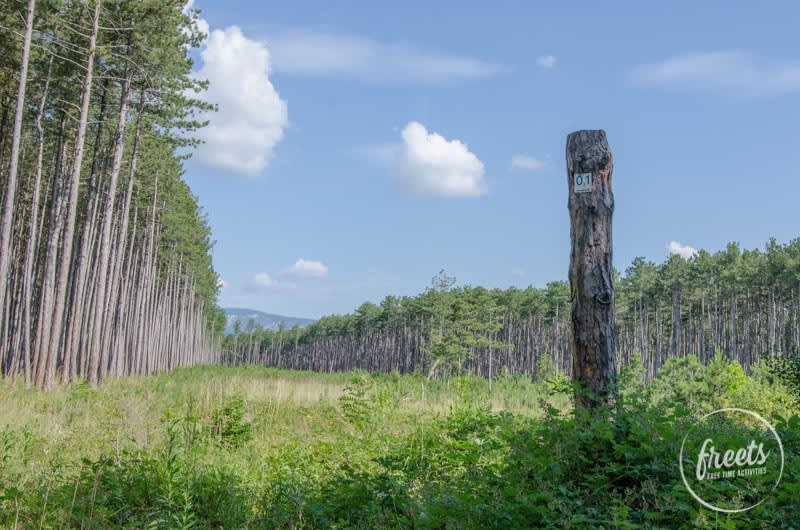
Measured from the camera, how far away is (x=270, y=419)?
1058 centimetres

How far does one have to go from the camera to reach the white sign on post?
602 centimetres

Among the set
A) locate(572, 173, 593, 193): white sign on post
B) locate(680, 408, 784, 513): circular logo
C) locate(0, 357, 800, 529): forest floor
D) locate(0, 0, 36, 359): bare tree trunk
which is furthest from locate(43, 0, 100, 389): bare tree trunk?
locate(680, 408, 784, 513): circular logo

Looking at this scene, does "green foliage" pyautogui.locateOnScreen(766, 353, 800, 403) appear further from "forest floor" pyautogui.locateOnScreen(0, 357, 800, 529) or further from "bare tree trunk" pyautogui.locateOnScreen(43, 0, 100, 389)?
"bare tree trunk" pyautogui.locateOnScreen(43, 0, 100, 389)

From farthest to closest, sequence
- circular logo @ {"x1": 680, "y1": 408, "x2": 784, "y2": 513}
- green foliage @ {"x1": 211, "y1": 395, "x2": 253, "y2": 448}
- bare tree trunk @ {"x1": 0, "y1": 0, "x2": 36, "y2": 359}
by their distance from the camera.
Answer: bare tree trunk @ {"x1": 0, "y1": 0, "x2": 36, "y2": 359}, green foliage @ {"x1": 211, "y1": 395, "x2": 253, "y2": 448}, circular logo @ {"x1": 680, "y1": 408, "x2": 784, "y2": 513}

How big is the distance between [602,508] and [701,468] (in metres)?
0.74

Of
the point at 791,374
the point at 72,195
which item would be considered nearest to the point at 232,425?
the point at 72,195

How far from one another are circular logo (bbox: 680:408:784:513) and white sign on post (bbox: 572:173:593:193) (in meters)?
2.37

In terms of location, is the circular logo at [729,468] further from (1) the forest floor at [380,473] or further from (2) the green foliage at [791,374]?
(2) the green foliage at [791,374]

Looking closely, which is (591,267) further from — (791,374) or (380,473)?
(791,374)

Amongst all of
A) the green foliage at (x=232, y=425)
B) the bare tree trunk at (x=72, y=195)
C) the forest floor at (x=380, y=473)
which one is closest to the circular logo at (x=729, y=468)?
the forest floor at (x=380, y=473)

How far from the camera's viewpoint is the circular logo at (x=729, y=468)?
12.9ft

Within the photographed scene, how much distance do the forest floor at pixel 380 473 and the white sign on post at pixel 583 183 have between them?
72.3 inches

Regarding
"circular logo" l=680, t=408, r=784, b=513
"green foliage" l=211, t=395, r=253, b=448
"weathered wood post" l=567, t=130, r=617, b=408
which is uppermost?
"weathered wood post" l=567, t=130, r=617, b=408

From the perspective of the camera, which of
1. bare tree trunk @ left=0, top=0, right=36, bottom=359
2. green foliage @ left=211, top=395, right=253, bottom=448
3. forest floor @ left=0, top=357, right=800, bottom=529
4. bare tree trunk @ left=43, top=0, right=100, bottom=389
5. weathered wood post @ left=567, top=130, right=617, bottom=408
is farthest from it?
bare tree trunk @ left=43, top=0, right=100, bottom=389
